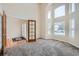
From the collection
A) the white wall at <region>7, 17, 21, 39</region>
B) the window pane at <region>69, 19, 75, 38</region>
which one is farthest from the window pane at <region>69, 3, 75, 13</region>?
the white wall at <region>7, 17, 21, 39</region>

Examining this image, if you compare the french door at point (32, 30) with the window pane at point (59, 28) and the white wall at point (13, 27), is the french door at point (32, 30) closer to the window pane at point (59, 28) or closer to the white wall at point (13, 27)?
the white wall at point (13, 27)

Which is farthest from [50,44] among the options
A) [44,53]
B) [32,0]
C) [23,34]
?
A: [32,0]

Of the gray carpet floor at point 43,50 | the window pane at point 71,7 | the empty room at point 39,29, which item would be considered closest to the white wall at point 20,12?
the empty room at point 39,29

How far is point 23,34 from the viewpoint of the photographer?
1.36m

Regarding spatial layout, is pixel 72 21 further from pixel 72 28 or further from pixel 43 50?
pixel 43 50

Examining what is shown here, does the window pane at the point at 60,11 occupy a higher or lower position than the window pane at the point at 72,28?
higher

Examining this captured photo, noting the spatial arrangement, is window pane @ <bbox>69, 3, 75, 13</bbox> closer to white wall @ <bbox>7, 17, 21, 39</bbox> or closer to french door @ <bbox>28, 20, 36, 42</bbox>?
french door @ <bbox>28, 20, 36, 42</bbox>

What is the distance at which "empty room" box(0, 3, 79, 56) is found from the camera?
133 centimetres

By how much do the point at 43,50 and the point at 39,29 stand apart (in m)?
0.26

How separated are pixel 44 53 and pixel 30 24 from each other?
392 millimetres

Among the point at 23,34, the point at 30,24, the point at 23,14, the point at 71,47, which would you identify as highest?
the point at 23,14

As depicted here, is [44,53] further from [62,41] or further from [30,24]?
[30,24]

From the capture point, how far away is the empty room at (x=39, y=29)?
1.33m

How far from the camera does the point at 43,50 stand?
1351 millimetres
